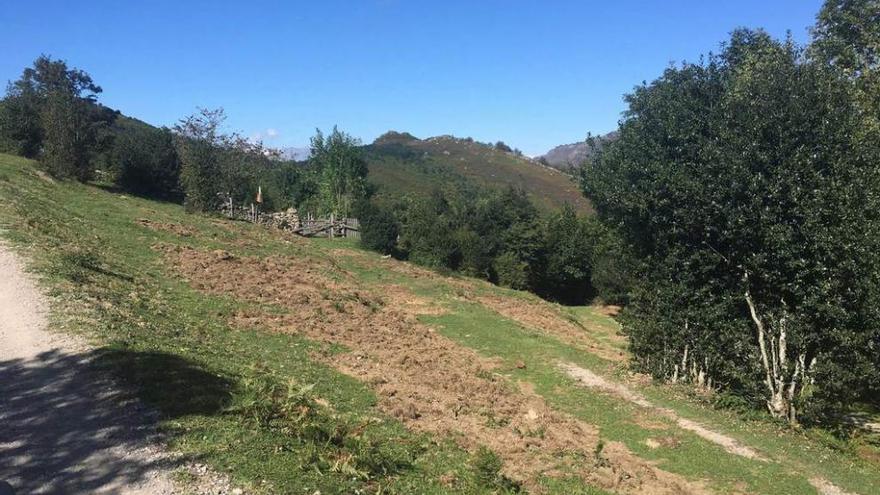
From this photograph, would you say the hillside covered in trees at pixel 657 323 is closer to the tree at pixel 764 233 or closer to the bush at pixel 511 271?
the tree at pixel 764 233

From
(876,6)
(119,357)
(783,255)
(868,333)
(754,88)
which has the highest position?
(876,6)

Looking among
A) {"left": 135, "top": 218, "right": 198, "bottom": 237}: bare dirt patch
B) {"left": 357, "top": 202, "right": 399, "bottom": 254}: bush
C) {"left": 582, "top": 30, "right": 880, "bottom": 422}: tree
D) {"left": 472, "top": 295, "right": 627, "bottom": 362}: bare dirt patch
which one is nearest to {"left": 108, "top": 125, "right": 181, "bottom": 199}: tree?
{"left": 357, "top": 202, "right": 399, "bottom": 254}: bush

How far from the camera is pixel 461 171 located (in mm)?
138500

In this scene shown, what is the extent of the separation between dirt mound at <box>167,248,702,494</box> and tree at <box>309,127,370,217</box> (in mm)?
34428

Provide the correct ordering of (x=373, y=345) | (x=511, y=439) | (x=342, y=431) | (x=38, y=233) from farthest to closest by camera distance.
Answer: (x=38, y=233), (x=373, y=345), (x=511, y=439), (x=342, y=431)

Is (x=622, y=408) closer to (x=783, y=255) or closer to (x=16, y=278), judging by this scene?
(x=783, y=255)

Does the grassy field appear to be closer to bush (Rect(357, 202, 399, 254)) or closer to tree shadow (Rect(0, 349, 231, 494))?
tree shadow (Rect(0, 349, 231, 494))

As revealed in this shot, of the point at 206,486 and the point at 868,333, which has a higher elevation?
the point at 868,333

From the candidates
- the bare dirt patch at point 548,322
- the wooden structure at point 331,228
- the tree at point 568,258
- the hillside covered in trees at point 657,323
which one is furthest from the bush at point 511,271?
the hillside covered in trees at point 657,323

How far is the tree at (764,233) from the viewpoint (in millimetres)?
13633

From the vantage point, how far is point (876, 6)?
2112 centimetres

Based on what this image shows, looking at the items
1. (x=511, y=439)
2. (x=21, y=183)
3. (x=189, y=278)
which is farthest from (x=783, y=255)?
(x=21, y=183)

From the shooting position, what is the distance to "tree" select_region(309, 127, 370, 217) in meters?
59.9

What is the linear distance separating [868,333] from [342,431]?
12053 mm
